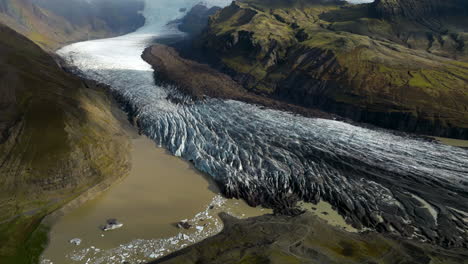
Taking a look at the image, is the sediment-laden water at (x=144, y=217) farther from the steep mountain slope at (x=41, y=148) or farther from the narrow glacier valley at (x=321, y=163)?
the steep mountain slope at (x=41, y=148)

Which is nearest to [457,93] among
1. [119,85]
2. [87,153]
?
[87,153]

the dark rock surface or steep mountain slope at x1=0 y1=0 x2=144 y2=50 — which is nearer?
the dark rock surface

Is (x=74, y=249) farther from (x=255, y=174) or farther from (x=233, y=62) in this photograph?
(x=233, y=62)

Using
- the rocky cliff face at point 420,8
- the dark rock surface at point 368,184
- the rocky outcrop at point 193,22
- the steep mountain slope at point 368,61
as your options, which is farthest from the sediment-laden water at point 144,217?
the rocky outcrop at point 193,22

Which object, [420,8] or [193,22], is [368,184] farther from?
[193,22]

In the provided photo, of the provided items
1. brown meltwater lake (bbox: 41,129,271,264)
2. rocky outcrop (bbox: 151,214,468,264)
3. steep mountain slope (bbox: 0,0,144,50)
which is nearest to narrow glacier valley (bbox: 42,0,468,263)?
brown meltwater lake (bbox: 41,129,271,264)

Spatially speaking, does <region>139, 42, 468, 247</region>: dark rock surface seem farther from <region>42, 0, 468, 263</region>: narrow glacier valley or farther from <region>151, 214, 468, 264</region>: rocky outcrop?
<region>151, 214, 468, 264</region>: rocky outcrop

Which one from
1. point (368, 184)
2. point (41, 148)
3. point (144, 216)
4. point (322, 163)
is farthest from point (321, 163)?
point (41, 148)
